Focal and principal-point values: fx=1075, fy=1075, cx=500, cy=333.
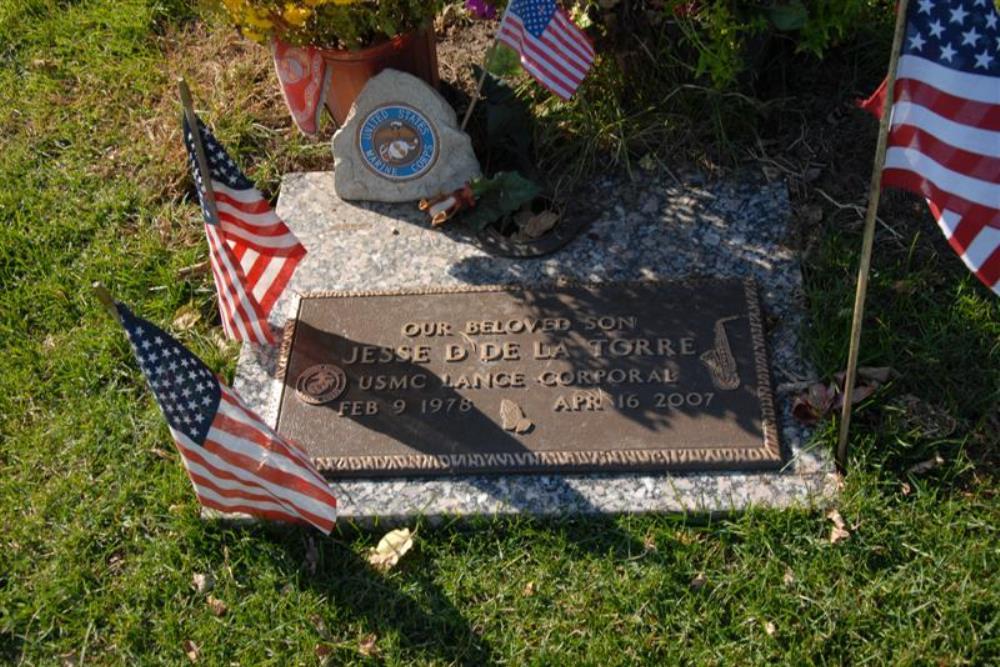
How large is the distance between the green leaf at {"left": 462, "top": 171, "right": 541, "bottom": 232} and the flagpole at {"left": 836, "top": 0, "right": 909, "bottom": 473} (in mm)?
1527

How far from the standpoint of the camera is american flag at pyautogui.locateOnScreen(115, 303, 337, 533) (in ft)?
10.2

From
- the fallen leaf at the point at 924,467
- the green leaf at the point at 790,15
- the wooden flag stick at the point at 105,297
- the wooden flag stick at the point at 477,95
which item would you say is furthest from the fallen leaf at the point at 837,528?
the wooden flag stick at the point at 105,297

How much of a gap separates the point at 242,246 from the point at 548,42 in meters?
1.37

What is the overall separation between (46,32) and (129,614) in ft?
12.1

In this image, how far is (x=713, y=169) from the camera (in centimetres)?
457

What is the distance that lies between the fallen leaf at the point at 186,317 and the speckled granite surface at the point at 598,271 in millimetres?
370

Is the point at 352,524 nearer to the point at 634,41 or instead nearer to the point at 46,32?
the point at 634,41

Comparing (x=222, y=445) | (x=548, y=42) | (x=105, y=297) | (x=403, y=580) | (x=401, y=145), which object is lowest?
(x=403, y=580)

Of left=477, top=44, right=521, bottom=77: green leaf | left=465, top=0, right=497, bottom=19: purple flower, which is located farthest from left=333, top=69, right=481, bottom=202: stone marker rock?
left=465, top=0, right=497, bottom=19: purple flower

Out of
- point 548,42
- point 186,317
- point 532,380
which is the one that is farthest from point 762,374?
point 186,317

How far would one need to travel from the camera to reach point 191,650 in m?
3.46

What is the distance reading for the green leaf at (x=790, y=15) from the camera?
166 inches

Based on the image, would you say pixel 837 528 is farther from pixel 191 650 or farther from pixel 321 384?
pixel 191 650

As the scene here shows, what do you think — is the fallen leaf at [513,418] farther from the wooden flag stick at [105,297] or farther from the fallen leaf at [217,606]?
the wooden flag stick at [105,297]
